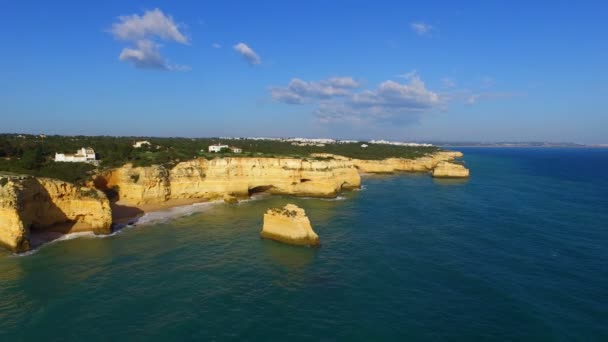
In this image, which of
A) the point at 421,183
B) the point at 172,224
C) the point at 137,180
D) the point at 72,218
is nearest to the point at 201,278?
the point at 172,224

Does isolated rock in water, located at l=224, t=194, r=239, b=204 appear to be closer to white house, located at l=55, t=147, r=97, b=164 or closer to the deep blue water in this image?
the deep blue water

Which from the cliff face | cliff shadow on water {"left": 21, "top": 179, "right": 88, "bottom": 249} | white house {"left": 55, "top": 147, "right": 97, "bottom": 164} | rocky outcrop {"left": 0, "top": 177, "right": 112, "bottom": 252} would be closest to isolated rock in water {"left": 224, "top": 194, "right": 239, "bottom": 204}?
the cliff face

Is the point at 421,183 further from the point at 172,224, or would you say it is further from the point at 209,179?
the point at 172,224

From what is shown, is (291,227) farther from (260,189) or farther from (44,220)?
(260,189)

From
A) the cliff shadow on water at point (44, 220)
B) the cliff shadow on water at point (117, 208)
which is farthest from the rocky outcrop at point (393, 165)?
the cliff shadow on water at point (44, 220)

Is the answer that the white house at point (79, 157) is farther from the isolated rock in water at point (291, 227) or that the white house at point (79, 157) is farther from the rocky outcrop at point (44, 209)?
the isolated rock in water at point (291, 227)

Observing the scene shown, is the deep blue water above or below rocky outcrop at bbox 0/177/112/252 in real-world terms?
below
